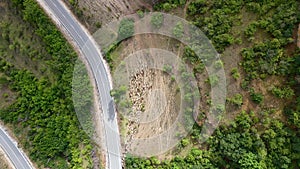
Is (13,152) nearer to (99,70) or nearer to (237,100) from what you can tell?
(99,70)

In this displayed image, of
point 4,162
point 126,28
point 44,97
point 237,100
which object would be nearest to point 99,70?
point 126,28

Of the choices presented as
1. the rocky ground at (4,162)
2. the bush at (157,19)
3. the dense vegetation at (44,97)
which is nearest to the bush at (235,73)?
the bush at (157,19)

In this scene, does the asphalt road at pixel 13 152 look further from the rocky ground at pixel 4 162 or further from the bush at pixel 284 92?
the bush at pixel 284 92

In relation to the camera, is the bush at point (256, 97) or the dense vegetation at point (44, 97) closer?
the bush at point (256, 97)

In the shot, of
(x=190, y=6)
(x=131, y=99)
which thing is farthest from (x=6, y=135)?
(x=190, y=6)

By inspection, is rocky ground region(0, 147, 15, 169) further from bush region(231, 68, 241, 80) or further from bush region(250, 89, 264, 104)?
bush region(250, 89, 264, 104)

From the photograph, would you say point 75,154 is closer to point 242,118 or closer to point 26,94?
point 26,94
